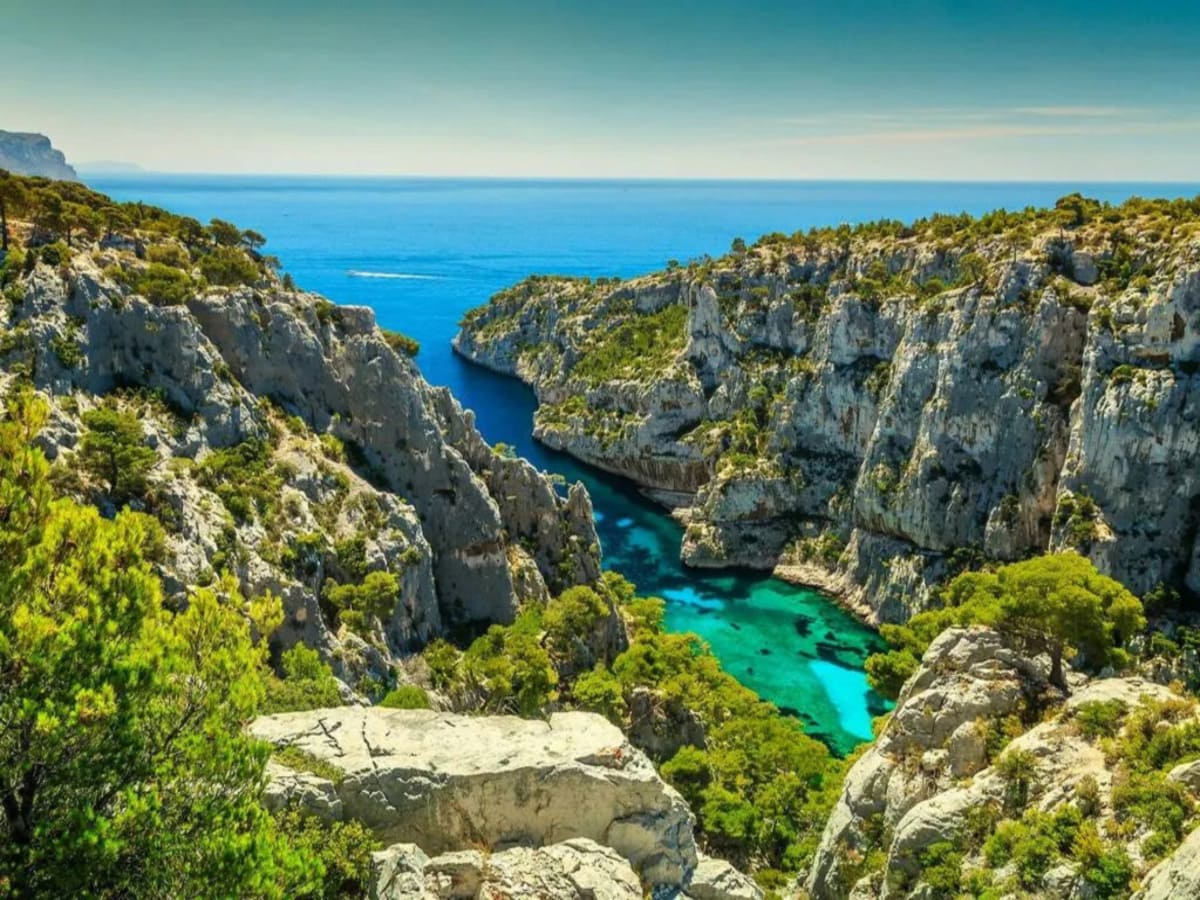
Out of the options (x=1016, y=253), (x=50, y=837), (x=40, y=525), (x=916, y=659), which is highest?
(x=1016, y=253)

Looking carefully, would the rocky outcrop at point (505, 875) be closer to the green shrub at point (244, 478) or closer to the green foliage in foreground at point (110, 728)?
the green foliage in foreground at point (110, 728)

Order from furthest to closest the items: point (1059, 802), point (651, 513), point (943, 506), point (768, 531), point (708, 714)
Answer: point (651, 513), point (768, 531), point (943, 506), point (708, 714), point (1059, 802)

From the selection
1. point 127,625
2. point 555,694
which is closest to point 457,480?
point 555,694

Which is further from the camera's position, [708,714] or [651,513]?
[651,513]

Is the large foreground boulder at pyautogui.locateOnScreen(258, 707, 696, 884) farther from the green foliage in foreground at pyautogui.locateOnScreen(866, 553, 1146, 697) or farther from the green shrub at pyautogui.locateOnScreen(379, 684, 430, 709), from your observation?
the green foliage in foreground at pyautogui.locateOnScreen(866, 553, 1146, 697)

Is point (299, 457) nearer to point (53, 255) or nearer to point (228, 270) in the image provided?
point (228, 270)

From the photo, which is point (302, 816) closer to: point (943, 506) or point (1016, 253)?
point (943, 506)
